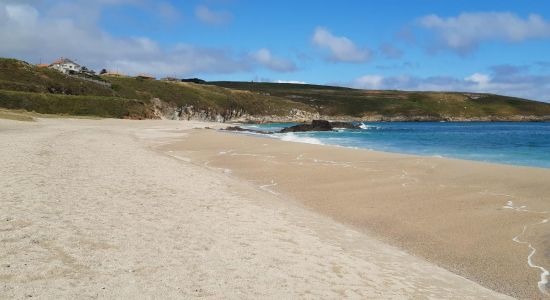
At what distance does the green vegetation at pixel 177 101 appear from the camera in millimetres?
66488

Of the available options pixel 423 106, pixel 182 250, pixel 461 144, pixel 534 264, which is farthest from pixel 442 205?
pixel 423 106

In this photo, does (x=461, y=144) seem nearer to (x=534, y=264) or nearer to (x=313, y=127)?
(x=313, y=127)

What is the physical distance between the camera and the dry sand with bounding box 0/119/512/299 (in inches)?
207

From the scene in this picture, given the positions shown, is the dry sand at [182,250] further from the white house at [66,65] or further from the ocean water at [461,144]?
the white house at [66,65]

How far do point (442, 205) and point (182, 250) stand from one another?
7.90 meters

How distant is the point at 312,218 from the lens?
33.5ft

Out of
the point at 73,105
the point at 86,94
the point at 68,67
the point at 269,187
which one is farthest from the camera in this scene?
the point at 68,67

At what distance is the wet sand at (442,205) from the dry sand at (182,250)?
0.64 metres

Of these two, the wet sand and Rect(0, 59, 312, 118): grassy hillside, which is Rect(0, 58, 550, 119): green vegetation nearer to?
Rect(0, 59, 312, 118): grassy hillside

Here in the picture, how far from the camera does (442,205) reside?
11.7 meters

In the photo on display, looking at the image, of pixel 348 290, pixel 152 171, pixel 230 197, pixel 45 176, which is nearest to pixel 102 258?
pixel 348 290

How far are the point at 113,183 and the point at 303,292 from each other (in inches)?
321

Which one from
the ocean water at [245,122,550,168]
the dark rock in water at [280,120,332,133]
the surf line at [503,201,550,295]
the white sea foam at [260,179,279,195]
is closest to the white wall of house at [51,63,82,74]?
the dark rock in water at [280,120,332,133]

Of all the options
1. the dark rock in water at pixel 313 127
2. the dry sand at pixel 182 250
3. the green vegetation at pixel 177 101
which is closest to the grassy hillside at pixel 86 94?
the green vegetation at pixel 177 101
